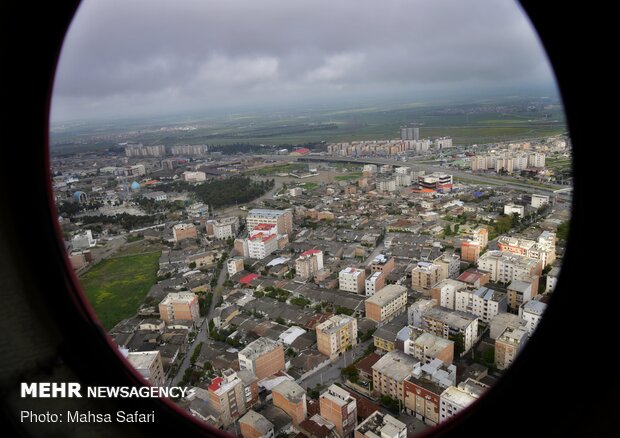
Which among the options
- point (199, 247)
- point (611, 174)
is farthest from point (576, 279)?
point (199, 247)

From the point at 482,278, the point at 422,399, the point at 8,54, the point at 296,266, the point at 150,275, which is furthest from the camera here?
the point at 150,275

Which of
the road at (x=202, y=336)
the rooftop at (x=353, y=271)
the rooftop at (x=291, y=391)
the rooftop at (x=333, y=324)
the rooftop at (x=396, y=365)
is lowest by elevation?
the road at (x=202, y=336)

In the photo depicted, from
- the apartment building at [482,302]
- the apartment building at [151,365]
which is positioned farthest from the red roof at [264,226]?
the apartment building at [151,365]

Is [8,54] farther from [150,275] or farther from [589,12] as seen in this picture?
[150,275]

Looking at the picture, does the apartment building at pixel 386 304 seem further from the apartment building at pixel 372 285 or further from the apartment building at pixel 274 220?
the apartment building at pixel 274 220

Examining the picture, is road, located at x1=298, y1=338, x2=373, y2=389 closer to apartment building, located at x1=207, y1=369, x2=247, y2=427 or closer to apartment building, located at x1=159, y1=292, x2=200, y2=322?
apartment building, located at x1=207, y1=369, x2=247, y2=427

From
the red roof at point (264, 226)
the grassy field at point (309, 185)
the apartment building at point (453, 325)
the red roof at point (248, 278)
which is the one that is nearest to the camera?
the apartment building at point (453, 325)

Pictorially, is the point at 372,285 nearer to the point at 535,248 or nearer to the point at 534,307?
the point at 534,307
